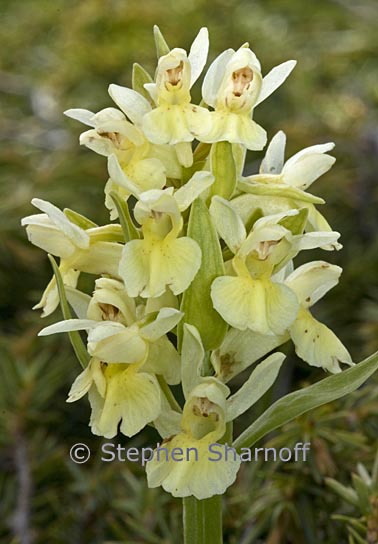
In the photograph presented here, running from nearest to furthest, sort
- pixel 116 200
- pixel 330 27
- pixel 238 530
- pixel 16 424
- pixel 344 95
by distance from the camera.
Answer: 1. pixel 116 200
2. pixel 238 530
3. pixel 16 424
4. pixel 344 95
5. pixel 330 27

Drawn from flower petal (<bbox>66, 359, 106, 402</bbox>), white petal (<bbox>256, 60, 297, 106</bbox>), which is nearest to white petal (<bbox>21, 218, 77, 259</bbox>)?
flower petal (<bbox>66, 359, 106, 402</bbox>)

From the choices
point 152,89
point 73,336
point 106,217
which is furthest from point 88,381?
point 106,217

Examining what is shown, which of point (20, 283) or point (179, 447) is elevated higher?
point (179, 447)

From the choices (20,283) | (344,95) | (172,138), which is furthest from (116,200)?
(344,95)

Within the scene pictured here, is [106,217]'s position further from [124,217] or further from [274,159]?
[124,217]

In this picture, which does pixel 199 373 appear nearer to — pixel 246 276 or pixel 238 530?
pixel 246 276

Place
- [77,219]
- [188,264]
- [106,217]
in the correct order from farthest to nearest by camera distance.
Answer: [106,217] → [77,219] → [188,264]
